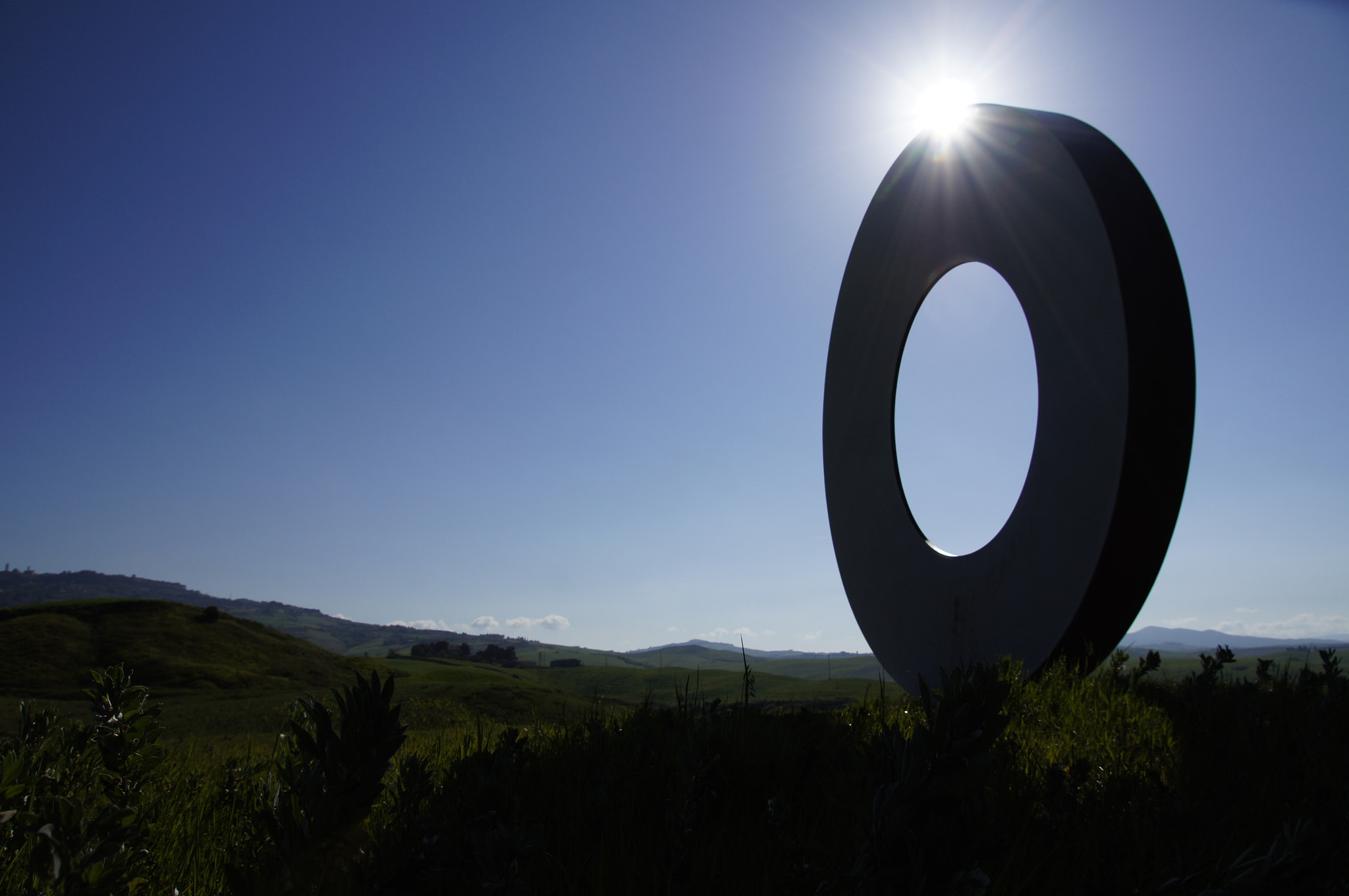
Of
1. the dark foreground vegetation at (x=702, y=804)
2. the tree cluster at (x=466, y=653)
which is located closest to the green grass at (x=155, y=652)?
the dark foreground vegetation at (x=702, y=804)

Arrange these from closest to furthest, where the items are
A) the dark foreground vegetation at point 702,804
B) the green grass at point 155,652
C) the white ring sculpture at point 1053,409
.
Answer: the dark foreground vegetation at point 702,804 → the white ring sculpture at point 1053,409 → the green grass at point 155,652

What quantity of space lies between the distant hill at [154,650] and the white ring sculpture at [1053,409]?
22.1m

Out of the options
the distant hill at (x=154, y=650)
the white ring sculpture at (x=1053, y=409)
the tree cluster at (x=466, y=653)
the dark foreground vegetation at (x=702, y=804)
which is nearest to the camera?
the dark foreground vegetation at (x=702, y=804)

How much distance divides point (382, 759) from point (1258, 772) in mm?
3022

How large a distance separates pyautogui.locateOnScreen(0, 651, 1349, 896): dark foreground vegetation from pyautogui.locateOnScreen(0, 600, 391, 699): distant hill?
23.7 metres

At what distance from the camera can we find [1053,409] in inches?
231

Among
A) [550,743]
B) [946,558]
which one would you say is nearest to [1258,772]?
[550,743]

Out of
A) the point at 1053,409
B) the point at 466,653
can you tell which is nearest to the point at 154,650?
the point at 1053,409

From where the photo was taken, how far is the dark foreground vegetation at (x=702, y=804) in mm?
759

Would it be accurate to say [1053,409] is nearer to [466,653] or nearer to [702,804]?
[702,804]

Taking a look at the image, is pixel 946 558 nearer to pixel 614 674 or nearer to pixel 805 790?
pixel 805 790

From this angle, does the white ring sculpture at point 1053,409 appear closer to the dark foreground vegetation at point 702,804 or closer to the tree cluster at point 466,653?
the dark foreground vegetation at point 702,804

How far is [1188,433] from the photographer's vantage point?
531 cm

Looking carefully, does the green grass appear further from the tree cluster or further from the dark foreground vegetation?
the tree cluster
